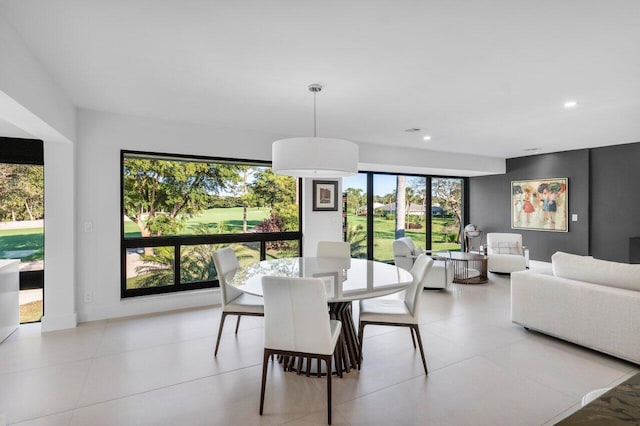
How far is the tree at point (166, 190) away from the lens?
13.6ft

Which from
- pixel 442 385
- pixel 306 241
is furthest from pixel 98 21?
pixel 306 241

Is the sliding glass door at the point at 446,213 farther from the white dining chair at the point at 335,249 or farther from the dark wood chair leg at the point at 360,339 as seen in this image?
the dark wood chair leg at the point at 360,339

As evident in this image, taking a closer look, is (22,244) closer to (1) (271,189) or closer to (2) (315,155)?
(1) (271,189)

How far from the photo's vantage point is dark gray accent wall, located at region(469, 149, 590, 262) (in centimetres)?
610

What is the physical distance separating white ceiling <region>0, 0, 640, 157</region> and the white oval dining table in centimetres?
168

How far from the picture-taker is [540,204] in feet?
22.1

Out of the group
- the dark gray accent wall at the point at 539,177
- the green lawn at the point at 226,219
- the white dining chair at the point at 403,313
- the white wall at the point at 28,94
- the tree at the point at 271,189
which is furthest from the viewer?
the dark gray accent wall at the point at 539,177

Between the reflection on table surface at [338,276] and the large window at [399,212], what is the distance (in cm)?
319

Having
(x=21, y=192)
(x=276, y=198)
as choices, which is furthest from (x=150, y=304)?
(x=276, y=198)

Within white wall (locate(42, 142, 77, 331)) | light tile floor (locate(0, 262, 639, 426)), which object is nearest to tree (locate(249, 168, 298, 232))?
light tile floor (locate(0, 262, 639, 426))

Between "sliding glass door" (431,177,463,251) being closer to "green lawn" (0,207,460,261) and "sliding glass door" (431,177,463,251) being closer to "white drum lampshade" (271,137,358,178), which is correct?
"green lawn" (0,207,460,261)

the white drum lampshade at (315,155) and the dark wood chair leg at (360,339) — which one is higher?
the white drum lampshade at (315,155)

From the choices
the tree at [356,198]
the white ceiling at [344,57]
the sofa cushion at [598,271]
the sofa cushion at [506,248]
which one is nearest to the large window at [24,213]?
the white ceiling at [344,57]

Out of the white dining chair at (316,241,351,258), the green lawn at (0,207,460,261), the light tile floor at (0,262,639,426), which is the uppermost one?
the green lawn at (0,207,460,261)
